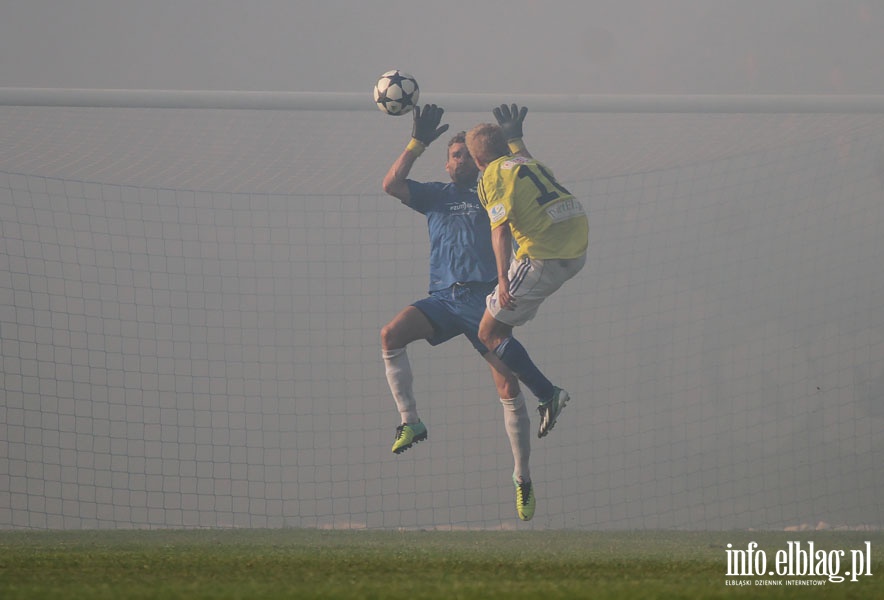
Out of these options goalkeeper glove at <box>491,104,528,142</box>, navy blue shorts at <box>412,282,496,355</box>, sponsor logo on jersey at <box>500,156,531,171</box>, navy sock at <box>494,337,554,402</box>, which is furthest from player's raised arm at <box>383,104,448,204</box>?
navy sock at <box>494,337,554,402</box>

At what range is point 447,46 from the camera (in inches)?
385

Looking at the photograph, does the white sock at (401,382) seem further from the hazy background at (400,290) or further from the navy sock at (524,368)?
the hazy background at (400,290)

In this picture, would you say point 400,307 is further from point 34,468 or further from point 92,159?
point 34,468

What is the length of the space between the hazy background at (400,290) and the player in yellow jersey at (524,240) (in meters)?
2.07

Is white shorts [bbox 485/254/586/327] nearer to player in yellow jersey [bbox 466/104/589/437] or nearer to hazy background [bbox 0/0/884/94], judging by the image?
player in yellow jersey [bbox 466/104/589/437]

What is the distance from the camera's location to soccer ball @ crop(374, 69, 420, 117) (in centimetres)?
575

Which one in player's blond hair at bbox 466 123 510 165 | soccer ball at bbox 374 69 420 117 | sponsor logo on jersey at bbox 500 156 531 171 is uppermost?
soccer ball at bbox 374 69 420 117

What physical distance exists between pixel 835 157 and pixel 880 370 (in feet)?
6.26

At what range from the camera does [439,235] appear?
590 cm

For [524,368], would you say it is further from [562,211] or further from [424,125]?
[424,125]

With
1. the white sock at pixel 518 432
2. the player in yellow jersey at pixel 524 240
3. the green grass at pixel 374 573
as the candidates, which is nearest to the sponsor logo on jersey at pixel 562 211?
Result: the player in yellow jersey at pixel 524 240

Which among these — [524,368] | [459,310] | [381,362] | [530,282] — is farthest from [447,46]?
[524,368]

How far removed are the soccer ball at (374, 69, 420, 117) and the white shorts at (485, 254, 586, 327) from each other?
1.15 meters

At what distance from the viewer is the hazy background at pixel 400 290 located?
8.30 meters
